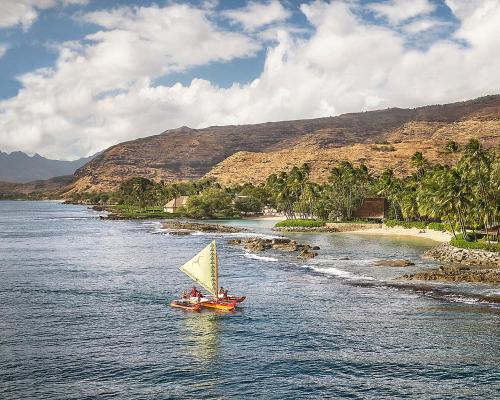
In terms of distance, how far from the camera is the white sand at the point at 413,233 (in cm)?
11546

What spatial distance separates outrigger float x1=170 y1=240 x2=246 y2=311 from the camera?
5231cm

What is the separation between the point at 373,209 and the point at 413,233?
30899 millimetres

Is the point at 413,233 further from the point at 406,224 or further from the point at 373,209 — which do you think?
the point at 373,209

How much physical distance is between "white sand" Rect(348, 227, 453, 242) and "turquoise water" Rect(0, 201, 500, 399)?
46816 mm

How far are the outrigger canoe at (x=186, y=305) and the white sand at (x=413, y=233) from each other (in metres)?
72.6

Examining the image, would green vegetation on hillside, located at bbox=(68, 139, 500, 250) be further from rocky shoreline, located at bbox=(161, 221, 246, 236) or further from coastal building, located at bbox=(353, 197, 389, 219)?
rocky shoreline, located at bbox=(161, 221, 246, 236)

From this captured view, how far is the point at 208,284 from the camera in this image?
5438 cm

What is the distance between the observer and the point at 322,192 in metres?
178

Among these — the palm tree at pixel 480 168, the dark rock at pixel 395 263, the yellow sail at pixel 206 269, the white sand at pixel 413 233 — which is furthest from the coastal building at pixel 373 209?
the yellow sail at pixel 206 269

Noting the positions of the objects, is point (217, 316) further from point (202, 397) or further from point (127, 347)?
point (202, 397)

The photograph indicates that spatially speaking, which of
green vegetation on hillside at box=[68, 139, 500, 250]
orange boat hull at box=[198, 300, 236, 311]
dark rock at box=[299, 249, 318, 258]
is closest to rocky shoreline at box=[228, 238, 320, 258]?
dark rock at box=[299, 249, 318, 258]

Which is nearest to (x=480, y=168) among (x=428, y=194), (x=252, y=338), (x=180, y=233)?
(x=428, y=194)

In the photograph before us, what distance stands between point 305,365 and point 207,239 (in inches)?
3581

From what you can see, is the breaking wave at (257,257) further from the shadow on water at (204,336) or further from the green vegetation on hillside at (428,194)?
the shadow on water at (204,336)
